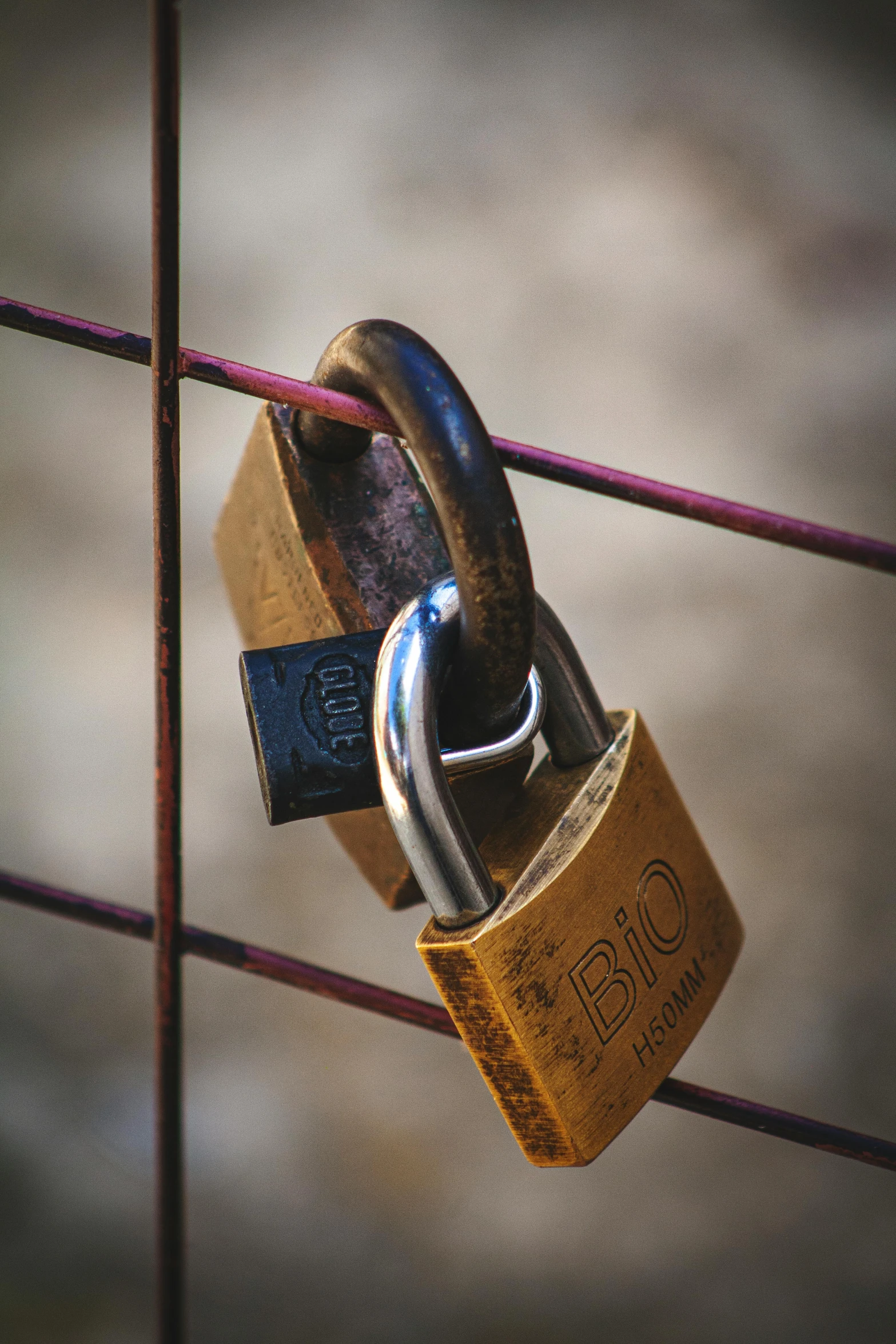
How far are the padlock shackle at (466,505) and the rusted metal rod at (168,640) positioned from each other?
2.4 inches

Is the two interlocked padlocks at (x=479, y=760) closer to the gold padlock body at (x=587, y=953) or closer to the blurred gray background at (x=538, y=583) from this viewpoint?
the gold padlock body at (x=587, y=953)

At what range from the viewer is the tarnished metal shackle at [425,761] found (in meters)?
0.32

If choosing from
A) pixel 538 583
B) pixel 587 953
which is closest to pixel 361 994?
pixel 587 953

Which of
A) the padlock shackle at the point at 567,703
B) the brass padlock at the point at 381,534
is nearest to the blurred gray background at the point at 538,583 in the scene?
the brass padlock at the point at 381,534

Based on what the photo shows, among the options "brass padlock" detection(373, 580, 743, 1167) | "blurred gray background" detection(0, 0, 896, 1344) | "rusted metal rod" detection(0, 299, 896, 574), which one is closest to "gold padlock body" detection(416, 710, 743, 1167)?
"brass padlock" detection(373, 580, 743, 1167)

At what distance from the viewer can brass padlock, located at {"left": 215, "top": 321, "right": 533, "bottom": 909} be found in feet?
0.96

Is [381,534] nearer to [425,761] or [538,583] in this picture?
[425,761]

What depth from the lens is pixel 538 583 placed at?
1881mm

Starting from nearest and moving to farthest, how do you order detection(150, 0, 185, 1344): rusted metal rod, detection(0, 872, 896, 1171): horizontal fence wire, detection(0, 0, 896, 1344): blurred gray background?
1. detection(150, 0, 185, 1344): rusted metal rod
2. detection(0, 872, 896, 1171): horizontal fence wire
3. detection(0, 0, 896, 1344): blurred gray background

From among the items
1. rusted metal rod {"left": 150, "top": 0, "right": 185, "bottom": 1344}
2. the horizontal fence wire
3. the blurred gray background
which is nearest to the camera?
rusted metal rod {"left": 150, "top": 0, "right": 185, "bottom": 1344}

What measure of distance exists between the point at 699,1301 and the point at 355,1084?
1.68 feet

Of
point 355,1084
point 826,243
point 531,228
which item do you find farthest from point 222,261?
point 355,1084

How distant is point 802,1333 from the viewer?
1.22 m

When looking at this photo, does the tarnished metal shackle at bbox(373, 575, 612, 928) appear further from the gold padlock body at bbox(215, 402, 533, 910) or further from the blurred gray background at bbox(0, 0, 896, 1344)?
the blurred gray background at bbox(0, 0, 896, 1344)
